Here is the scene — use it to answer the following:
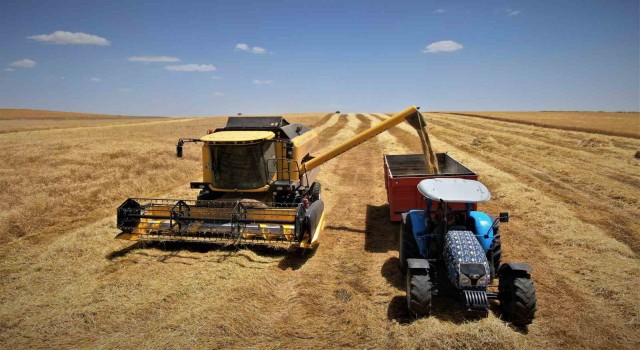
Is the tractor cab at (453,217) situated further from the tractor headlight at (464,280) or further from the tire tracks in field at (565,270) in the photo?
the tire tracks in field at (565,270)

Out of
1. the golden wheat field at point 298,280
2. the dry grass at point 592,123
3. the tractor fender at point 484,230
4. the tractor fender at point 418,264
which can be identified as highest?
the dry grass at point 592,123

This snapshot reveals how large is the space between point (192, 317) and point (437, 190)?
4.16 m

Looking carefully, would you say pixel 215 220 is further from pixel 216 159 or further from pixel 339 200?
pixel 339 200

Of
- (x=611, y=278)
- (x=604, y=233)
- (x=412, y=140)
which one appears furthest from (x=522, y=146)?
(x=611, y=278)

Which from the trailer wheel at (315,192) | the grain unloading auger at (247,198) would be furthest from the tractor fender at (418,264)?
the trailer wheel at (315,192)

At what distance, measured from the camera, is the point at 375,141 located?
27.8 m

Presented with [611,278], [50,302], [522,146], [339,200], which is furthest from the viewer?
[522,146]

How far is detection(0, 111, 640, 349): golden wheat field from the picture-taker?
5.36 metres

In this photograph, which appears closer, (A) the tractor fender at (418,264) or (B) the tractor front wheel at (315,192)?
(A) the tractor fender at (418,264)

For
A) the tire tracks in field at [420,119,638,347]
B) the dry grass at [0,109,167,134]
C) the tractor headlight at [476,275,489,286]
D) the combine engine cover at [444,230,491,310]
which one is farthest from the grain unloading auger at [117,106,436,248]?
the dry grass at [0,109,167,134]

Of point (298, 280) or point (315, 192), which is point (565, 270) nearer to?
point (298, 280)

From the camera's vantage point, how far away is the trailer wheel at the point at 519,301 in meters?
5.28

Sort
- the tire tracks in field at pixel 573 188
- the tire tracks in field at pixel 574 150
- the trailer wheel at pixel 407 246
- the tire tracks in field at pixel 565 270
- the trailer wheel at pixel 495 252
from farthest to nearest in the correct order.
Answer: the tire tracks in field at pixel 574 150 < the tire tracks in field at pixel 573 188 < the trailer wheel at pixel 407 246 < the trailer wheel at pixel 495 252 < the tire tracks in field at pixel 565 270

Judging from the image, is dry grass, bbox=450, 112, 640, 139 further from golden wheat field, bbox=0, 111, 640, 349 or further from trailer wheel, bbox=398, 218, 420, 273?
trailer wheel, bbox=398, 218, 420, 273
